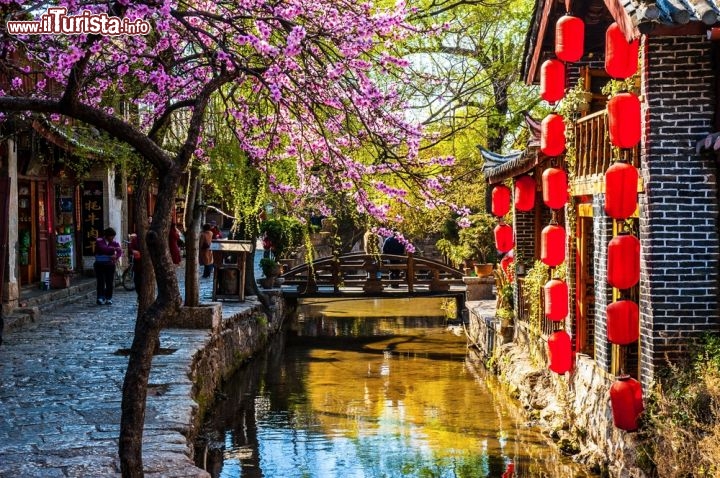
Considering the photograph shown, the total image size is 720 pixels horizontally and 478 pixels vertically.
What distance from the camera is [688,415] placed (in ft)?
28.8

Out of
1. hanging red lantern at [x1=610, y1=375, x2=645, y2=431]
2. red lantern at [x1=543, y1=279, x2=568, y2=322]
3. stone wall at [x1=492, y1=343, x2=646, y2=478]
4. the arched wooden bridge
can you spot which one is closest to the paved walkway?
hanging red lantern at [x1=610, y1=375, x2=645, y2=431]

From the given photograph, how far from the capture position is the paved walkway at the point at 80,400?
855 cm

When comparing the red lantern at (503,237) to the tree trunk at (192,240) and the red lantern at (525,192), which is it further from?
the tree trunk at (192,240)

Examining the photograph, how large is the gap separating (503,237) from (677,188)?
842 cm

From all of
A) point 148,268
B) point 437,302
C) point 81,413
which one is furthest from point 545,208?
point 437,302

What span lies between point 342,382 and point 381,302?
1511 centimetres

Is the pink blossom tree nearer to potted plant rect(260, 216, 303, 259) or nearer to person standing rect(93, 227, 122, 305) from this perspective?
person standing rect(93, 227, 122, 305)

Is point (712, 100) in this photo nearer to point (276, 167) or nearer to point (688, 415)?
point (688, 415)

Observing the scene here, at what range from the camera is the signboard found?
1091 inches

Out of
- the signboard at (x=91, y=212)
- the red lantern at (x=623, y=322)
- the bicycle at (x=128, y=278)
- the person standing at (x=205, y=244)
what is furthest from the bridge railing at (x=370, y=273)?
the red lantern at (x=623, y=322)

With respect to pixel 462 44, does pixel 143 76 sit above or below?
below

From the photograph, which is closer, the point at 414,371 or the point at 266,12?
the point at 266,12

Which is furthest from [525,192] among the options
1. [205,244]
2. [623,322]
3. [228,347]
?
[205,244]

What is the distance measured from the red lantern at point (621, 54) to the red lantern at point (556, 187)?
9.43ft
